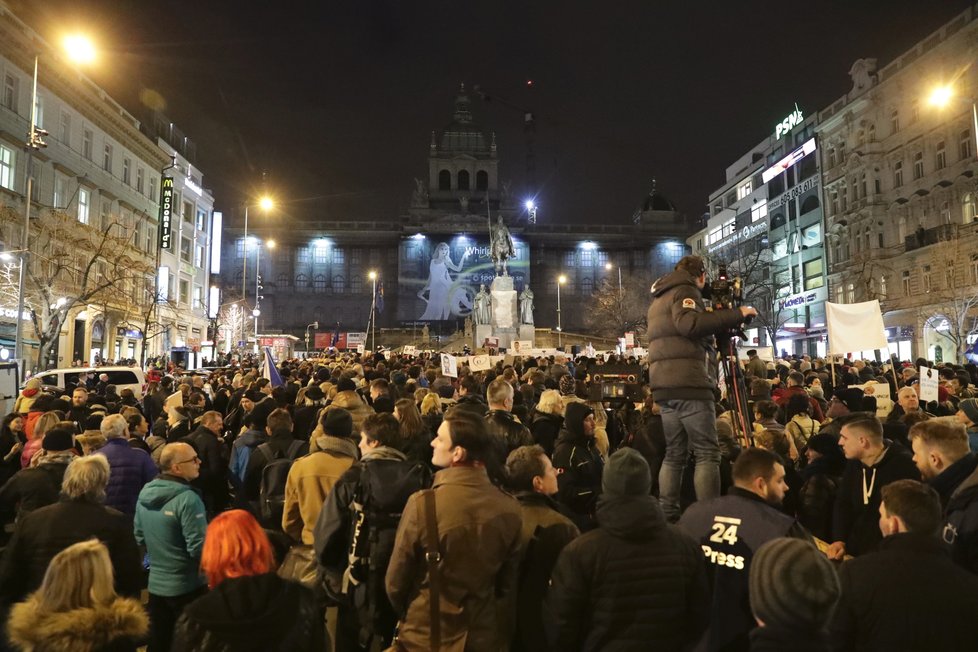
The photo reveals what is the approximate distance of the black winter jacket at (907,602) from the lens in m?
2.58

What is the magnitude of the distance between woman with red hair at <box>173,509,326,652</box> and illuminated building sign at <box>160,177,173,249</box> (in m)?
53.3

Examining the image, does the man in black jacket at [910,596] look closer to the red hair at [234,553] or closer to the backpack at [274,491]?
the red hair at [234,553]

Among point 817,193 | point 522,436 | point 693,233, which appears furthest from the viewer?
point 693,233

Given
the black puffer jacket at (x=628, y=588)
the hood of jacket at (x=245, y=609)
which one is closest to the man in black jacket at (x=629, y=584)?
the black puffer jacket at (x=628, y=588)

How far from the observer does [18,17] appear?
32375 millimetres

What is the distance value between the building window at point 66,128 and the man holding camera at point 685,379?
4153 cm

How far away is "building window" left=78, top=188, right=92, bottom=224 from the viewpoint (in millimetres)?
38438

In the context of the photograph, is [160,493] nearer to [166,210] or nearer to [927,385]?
[927,385]

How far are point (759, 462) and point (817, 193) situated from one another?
6172 cm

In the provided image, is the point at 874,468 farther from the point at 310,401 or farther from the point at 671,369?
the point at 310,401

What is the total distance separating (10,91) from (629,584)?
130 feet

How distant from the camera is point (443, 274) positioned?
80688 mm

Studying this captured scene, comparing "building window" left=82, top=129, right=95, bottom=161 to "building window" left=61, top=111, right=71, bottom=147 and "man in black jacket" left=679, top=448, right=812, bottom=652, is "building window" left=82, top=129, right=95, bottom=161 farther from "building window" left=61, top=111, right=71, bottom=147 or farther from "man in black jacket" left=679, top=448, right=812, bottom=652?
"man in black jacket" left=679, top=448, right=812, bottom=652

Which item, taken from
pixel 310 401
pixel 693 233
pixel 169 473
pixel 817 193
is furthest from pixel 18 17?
pixel 693 233
